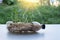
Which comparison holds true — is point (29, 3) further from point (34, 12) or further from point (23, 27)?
point (23, 27)

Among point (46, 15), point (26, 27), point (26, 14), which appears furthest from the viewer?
point (46, 15)

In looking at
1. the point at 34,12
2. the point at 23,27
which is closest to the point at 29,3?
the point at 34,12

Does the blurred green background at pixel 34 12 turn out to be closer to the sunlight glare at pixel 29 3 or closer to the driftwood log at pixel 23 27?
the sunlight glare at pixel 29 3

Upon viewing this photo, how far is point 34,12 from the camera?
4.69 ft

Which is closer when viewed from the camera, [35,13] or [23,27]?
[23,27]

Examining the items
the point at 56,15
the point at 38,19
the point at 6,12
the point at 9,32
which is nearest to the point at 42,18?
the point at 38,19

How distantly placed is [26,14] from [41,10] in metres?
0.18

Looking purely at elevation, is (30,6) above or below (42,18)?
above

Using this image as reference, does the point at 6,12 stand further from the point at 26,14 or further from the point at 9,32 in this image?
the point at 9,32

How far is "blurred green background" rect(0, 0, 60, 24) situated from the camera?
1.41 m

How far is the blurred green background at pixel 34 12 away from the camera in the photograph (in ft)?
4.64

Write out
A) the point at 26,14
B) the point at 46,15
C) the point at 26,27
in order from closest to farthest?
the point at 26,27
the point at 26,14
the point at 46,15

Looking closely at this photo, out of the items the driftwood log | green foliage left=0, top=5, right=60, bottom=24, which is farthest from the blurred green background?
the driftwood log

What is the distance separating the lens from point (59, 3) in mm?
1505
